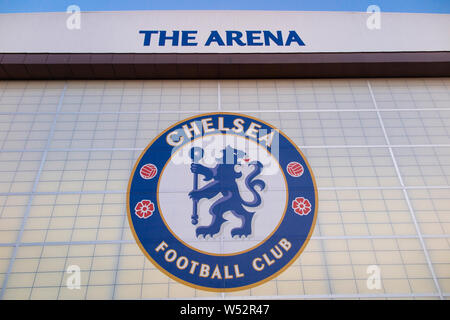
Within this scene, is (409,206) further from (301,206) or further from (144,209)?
(144,209)

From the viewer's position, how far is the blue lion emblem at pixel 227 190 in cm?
635

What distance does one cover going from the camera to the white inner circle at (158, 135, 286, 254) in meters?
6.21

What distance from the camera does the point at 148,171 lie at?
6977 millimetres

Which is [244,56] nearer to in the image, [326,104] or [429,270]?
[326,104]

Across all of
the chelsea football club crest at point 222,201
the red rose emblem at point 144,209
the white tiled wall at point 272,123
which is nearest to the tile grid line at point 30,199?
the white tiled wall at point 272,123

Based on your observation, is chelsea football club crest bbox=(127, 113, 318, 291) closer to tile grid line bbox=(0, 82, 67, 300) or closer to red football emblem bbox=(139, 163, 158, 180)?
red football emblem bbox=(139, 163, 158, 180)

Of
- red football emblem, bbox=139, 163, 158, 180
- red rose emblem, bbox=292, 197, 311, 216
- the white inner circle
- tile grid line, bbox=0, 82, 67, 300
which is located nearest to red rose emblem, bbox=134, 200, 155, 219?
the white inner circle

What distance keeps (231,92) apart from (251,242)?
4348 mm

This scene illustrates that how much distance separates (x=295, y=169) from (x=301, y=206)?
97cm

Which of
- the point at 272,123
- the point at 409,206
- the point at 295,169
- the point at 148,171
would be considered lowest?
the point at 409,206

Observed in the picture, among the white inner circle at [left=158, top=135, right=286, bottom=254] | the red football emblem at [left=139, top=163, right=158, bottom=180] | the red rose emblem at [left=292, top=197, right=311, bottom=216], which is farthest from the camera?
the red football emblem at [left=139, top=163, right=158, bottom=180]

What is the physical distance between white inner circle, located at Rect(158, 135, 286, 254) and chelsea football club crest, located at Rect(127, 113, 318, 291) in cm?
2

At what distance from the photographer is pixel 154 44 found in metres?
8.46

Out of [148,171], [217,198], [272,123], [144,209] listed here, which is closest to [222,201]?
[217,198]
